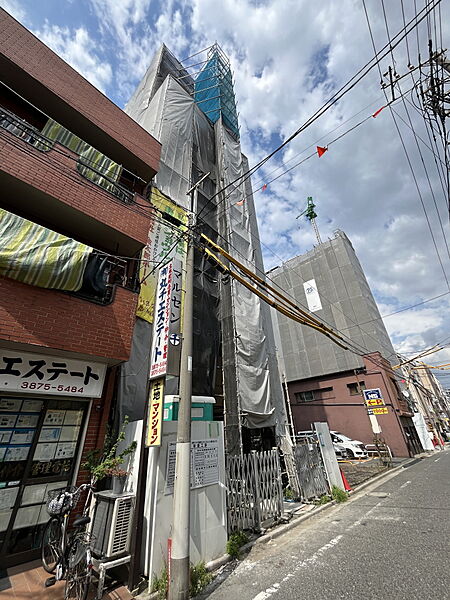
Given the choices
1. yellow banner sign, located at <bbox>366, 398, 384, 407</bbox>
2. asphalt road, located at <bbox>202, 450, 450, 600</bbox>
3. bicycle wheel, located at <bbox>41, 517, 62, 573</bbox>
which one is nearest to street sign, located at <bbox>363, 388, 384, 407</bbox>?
yellow banner sign, located at <bbox>366, 398, 384, 407</bbox>

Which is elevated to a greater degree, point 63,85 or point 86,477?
point 63,85

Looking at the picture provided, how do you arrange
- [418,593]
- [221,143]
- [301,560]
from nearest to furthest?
[418,593] < [301,560] < [221,143]

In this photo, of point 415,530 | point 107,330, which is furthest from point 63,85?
point 415,530

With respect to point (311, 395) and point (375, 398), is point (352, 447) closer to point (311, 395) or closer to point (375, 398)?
point (375, 398)

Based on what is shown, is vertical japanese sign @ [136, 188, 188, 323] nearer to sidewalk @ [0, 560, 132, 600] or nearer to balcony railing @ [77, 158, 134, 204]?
balcony railing @ [77, 158, 134, 204]

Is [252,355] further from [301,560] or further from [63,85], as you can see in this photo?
[63,85]

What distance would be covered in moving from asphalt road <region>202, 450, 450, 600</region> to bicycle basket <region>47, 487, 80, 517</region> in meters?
2.24

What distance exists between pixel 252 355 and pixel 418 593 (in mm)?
6531

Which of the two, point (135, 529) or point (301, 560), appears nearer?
point (135, 529)

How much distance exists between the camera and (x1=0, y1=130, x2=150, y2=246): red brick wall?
5160 mm

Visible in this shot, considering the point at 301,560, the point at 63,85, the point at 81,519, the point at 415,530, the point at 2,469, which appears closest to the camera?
the point at 81,519

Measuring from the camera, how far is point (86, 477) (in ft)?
15.9

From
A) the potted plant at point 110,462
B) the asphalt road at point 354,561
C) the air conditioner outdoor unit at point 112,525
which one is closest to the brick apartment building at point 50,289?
the potted plant at point 110,462

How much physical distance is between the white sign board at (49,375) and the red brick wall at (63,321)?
294mm
